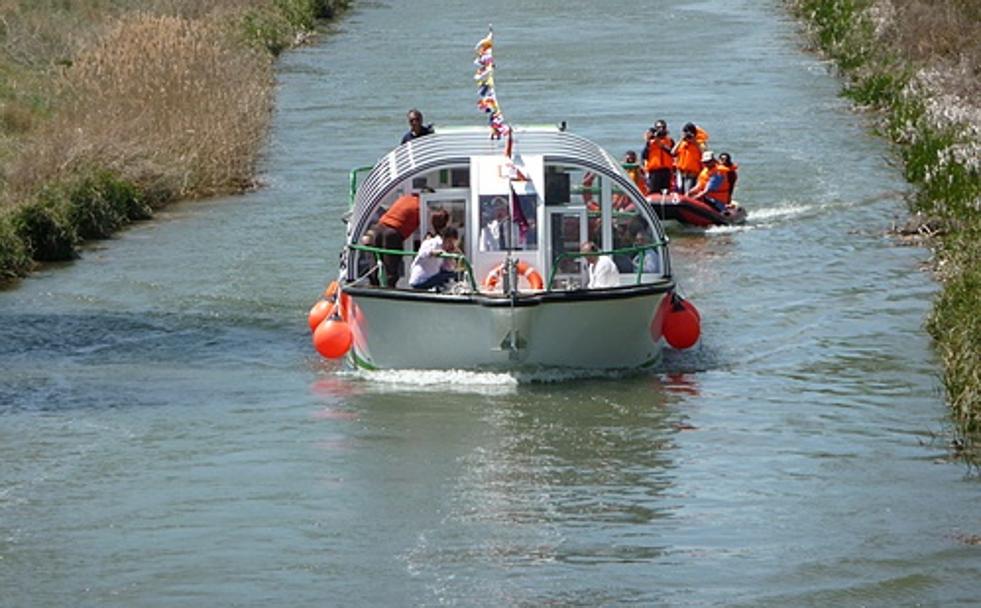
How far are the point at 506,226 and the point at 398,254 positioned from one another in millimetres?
1320

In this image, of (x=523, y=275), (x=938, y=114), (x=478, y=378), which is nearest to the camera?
(x=478, y=378)

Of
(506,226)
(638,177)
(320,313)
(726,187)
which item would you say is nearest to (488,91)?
(506,226)

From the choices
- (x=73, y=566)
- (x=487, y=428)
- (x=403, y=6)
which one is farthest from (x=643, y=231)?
(x=403, y=6)

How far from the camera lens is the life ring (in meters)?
22.3

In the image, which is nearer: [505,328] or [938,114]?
[505,328]

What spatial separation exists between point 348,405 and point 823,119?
22.2m

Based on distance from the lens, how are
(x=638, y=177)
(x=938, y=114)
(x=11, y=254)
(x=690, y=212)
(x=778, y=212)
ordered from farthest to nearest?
1. (x=938, y=114)
2. (x=778, y=212)
3. (x=690, y=212)
4. (x=638, y=177)
5. (x=11, y=254)

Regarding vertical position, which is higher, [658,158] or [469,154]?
[469,154]

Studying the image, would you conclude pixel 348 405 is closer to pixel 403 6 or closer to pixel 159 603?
pixel 159 603

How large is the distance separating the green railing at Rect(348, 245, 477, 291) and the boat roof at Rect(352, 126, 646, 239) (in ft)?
1.81

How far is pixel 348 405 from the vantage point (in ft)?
71.3

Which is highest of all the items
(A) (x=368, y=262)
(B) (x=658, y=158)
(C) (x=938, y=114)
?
(A) (x=368, y=262)

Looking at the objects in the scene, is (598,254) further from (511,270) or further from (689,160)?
(689,160)

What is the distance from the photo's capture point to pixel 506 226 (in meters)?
22.7
